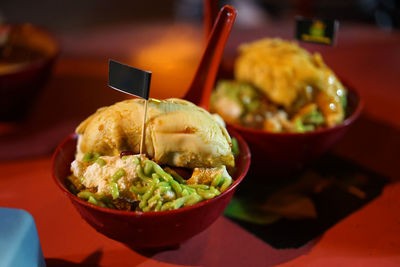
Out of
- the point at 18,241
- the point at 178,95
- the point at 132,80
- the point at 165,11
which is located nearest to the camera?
the point at 18,241

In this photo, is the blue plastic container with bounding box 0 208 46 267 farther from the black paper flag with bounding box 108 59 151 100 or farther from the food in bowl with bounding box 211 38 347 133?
Result: the food in bowl with bounding box 211 38 347 133

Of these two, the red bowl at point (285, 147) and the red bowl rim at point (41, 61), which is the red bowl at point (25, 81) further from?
the red bowl at point (285, 147)

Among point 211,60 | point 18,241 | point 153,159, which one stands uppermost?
point 211,60

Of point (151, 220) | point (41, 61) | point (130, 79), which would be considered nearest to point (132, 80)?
point (130, 79)

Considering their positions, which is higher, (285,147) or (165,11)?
(285,147)

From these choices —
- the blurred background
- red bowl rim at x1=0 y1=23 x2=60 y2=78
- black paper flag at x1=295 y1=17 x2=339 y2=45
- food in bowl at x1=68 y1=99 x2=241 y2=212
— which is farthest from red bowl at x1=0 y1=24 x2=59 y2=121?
the blurred background

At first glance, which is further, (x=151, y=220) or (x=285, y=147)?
(x=285, y=147)

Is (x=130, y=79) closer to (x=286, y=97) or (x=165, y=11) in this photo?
(x=286, y=97)

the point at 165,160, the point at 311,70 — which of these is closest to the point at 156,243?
the point at 165,160
